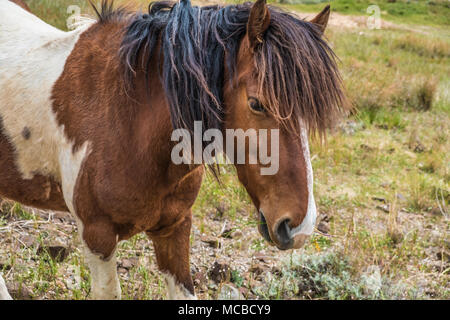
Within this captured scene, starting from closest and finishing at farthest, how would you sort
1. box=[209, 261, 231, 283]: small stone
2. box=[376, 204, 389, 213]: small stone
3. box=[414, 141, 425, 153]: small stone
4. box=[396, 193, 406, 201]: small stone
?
box=[209, 261, 231, 283]: small stone < box=[376, 204, 389, 213]: small stone < box=[396, 193, 406, 201]: small stone < box=[414, 141, 425, 153]: small stone

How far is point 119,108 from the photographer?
1.91 m

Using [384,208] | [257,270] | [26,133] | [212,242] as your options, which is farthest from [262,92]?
[384,208]

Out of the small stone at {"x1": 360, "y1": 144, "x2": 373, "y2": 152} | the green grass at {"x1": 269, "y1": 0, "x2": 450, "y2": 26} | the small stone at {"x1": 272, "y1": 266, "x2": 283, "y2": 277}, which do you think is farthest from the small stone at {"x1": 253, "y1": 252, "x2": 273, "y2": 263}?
the green grass at {"x1": 269, "y1": 0, "x2": 450, "y2": 26}

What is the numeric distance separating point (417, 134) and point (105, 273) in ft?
16.1

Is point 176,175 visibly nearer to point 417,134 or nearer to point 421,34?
point 417,134

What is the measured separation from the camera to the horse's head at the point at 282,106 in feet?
5.11

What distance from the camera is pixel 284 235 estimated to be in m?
1.59

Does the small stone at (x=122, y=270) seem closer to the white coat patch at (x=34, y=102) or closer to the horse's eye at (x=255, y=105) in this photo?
the white coat patch at (x=34, y=102)

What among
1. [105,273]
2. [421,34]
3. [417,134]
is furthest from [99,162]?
[421,34]

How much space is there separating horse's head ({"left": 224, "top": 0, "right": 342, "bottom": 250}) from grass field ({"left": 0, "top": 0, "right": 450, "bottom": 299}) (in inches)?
11.2

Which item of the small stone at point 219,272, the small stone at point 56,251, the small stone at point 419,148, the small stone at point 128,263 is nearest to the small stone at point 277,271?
the small stone at point 219,272

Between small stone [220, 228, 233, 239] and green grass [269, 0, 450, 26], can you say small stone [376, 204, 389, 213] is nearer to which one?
small stone [220, 228, 233, 239]

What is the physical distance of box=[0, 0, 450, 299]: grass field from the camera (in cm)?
285

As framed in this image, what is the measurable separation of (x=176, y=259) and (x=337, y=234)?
6.03ft
